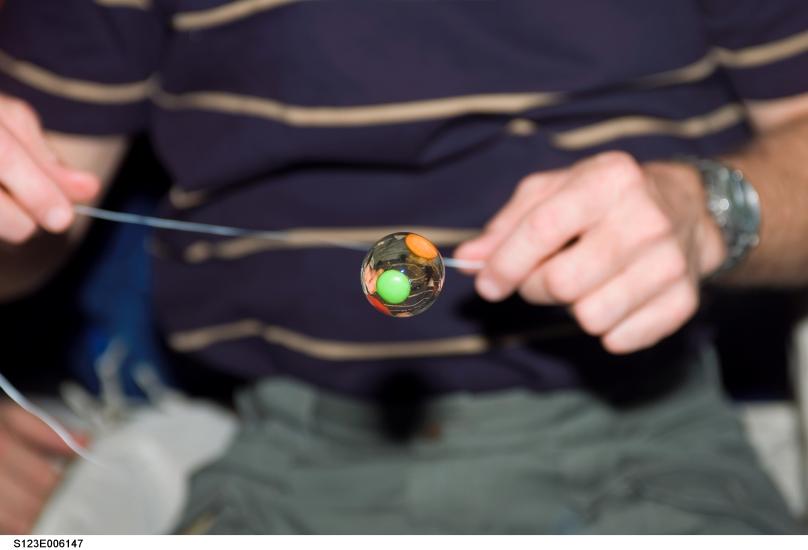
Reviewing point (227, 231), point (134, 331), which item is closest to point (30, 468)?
point (134, 331)

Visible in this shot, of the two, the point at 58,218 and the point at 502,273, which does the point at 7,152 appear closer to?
the point at 58,218

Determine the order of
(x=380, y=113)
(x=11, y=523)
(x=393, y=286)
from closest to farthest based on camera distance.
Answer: (x=393, y=286) → (x=380, y=113) → (x=11, y=523)

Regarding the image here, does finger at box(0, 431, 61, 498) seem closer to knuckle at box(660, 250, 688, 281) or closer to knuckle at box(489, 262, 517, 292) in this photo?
knuckle at box(489, 262, 517, 292)

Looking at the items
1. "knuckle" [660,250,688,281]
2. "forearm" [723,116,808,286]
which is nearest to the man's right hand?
"knuckle" [660,250,688,281]

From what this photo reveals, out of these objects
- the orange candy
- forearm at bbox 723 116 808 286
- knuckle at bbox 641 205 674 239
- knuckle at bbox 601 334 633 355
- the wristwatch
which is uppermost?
forearm at bbox 723 116 808 286

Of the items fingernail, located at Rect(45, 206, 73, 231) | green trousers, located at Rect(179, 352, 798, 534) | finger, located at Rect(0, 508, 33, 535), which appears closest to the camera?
fingernail, located at Rect(45, 206, 73, 231)

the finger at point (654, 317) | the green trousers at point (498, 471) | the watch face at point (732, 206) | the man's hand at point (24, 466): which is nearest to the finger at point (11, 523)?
the man's hand at point (24, 466)
